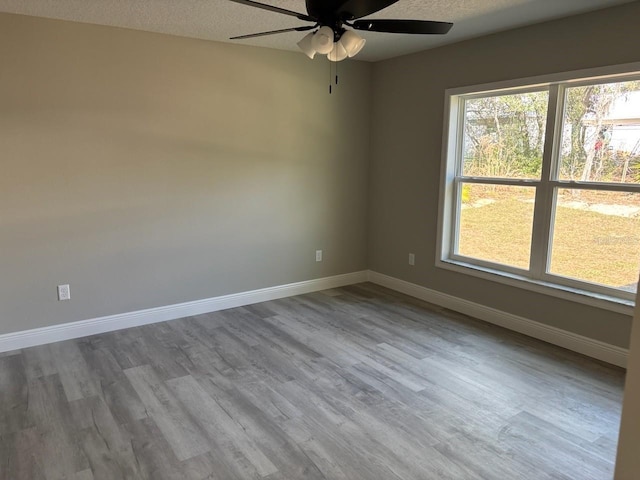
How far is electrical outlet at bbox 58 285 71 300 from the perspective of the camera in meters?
3.47

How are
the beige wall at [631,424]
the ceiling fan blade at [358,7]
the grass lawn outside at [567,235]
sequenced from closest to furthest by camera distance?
the beige wall at [631,424] → the ceiling fan blade at [358,7] → the grass lawn outside at [567,235]

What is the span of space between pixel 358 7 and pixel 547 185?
229cm

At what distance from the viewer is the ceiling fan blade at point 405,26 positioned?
2.20 metres

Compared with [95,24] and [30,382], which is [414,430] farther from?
Result: [95,24]

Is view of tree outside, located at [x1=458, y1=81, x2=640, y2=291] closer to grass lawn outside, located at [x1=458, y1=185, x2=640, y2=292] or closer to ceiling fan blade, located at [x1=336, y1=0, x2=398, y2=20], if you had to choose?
grass lawn outside, located at [x1=458, y1=185, x2=640, y2=292]

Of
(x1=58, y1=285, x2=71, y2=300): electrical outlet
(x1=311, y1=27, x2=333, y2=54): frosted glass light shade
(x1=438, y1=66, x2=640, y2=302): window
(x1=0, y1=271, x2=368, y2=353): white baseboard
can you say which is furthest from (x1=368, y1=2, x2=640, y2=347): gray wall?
(x1=58, y1=285, x2=71, y2=300): electrical outlet

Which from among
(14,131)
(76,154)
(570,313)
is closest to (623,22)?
(570,313)

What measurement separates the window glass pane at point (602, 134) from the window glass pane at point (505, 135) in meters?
0.21

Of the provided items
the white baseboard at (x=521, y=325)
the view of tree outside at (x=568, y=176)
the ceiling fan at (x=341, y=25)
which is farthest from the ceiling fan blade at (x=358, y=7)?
the white baseboard at (x=521, y=325)

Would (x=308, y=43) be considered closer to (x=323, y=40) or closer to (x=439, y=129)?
(x=323, y=40)

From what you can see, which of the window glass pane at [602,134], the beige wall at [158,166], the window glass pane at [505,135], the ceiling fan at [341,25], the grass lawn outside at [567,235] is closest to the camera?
the ceiling fan at [341,25]

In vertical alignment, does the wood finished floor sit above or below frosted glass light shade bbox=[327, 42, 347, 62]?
below

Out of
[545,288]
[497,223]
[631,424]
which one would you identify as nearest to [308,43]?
[631,424]

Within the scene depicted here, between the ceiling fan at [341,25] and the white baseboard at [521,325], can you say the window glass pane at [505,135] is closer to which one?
the white baseboard at [521,325]
